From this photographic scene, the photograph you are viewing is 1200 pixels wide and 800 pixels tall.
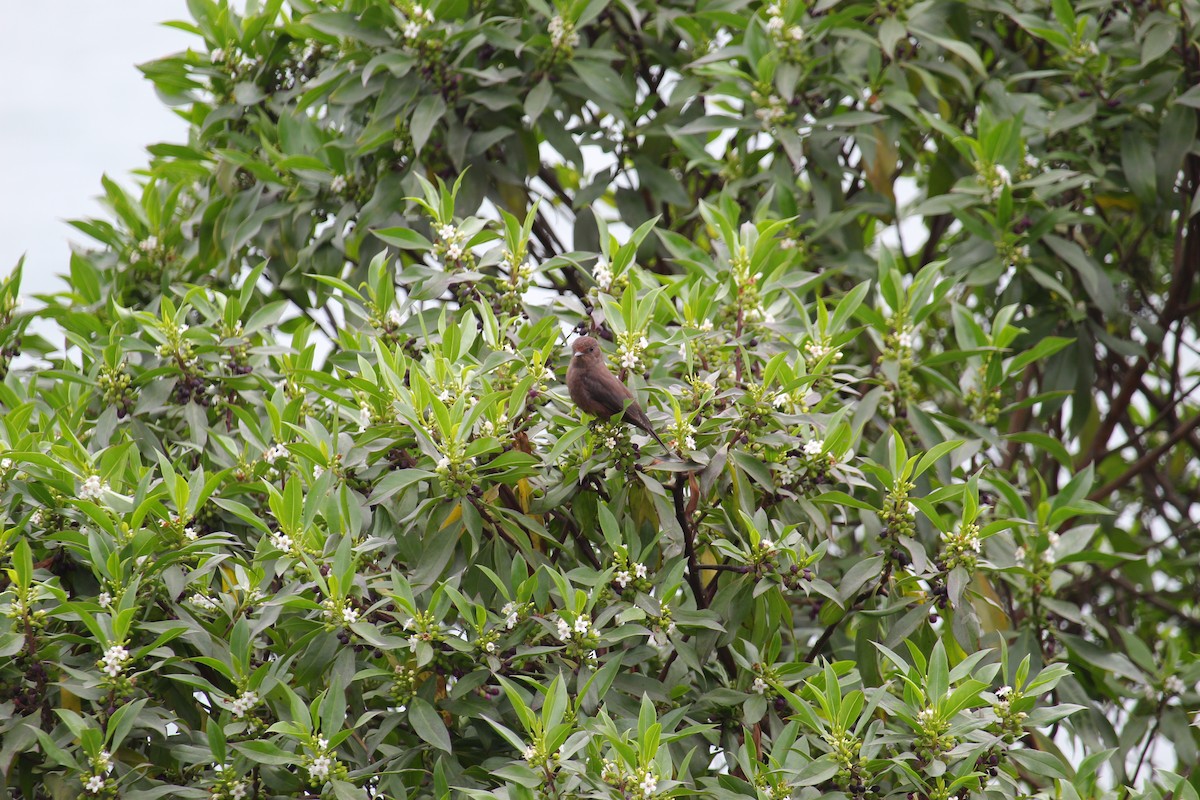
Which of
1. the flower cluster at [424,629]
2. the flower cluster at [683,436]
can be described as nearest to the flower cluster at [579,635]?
the flower cluster at [424,629]

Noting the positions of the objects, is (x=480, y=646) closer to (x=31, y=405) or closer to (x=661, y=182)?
(x=31, y=405)

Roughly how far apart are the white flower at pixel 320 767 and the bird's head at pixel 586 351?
1057 mm

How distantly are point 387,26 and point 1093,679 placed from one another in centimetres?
303

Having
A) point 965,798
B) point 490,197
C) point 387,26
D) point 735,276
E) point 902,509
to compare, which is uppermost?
point 387,26

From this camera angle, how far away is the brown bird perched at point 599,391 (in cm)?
258

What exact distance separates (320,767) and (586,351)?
3.67 ft

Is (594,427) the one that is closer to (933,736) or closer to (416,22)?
(933,736)

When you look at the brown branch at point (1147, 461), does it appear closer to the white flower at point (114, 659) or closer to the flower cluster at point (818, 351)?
the flower cluster at point (818, 351)

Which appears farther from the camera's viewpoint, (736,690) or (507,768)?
(736,690)

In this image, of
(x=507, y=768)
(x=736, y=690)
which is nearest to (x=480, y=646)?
(x=507, y=768)

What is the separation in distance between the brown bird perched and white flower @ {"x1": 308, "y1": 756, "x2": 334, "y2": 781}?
0.95 m

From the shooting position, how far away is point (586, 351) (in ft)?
9.09

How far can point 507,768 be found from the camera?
2252 millimetres

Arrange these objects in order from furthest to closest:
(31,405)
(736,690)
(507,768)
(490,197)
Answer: (490,197)
(31,405)
(736,690)
(507,768)
